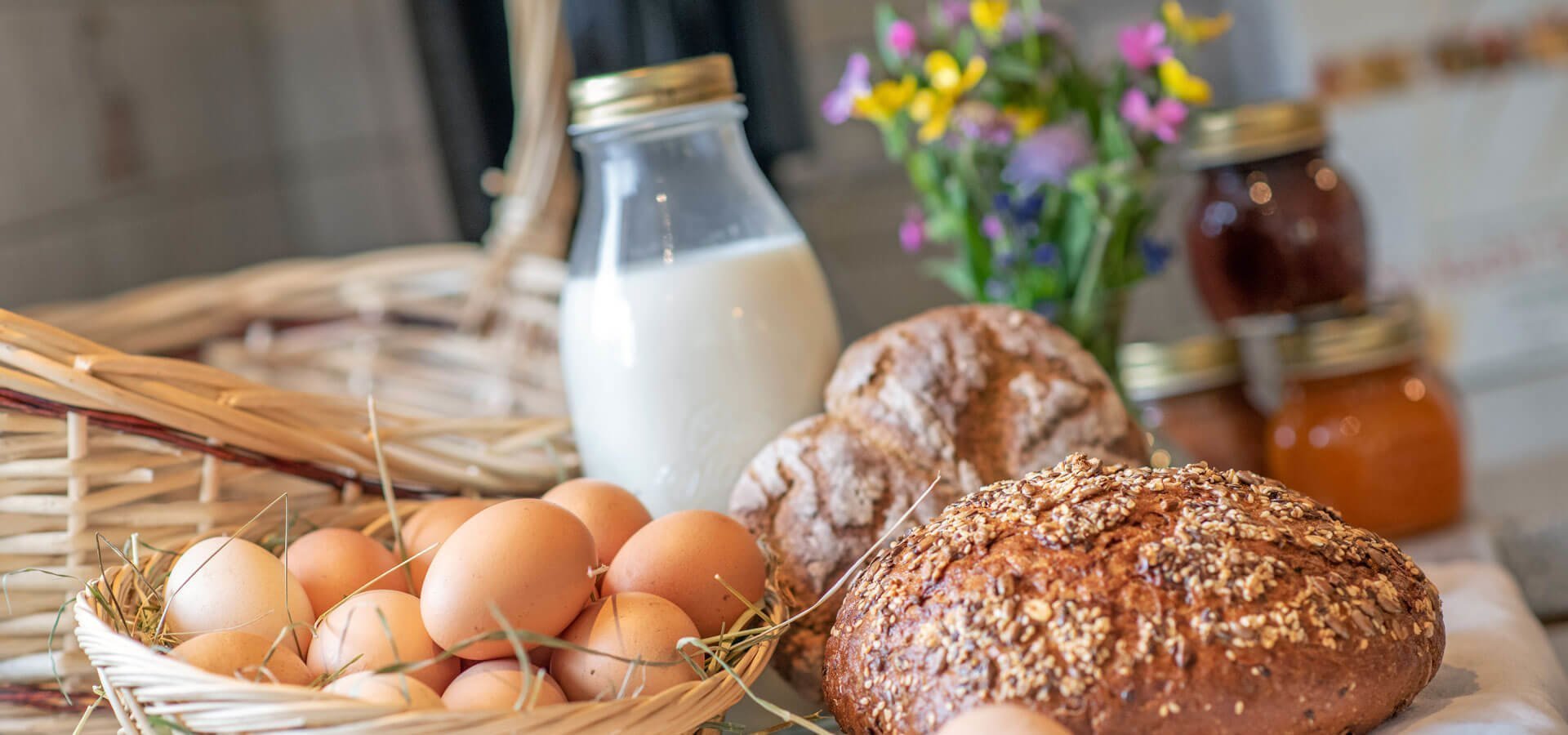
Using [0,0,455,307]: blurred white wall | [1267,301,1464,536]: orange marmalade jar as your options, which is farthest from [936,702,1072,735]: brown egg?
[0,0,455,307]: blurred white wall

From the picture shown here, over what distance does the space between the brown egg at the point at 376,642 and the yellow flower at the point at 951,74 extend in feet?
1.87

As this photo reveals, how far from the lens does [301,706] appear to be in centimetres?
44

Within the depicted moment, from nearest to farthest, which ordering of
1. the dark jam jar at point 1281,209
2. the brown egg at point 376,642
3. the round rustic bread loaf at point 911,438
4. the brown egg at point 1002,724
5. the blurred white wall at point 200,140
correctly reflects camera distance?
the brown egg at point 1002,724 → the brown egg at point 376,642 → the round rustic bread loaf at point 911,438 → the dark jam jar at point 1281,209 → the blurred white wall at point 200,140

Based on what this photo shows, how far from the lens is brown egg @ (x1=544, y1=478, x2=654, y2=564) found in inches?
24.4

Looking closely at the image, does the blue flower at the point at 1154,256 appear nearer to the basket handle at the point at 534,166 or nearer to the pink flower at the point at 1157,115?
the pink flower at the point at 1157,115

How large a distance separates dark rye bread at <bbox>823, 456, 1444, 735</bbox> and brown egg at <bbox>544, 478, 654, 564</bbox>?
0.43 ft

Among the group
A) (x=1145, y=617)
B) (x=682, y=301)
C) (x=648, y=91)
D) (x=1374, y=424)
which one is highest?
(x=648, y=91)

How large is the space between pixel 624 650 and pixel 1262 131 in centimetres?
77

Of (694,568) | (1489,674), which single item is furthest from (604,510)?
(1489,674)

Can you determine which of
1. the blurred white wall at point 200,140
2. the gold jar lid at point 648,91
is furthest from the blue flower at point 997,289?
the blurred white wall at point 200,140

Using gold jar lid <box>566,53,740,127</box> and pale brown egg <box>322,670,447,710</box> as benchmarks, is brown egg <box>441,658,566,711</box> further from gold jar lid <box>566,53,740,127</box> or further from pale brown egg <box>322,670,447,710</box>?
gold jar lid <box>566,53,740,127</box>

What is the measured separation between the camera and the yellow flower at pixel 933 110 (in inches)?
36.8

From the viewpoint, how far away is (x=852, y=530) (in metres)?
0.67

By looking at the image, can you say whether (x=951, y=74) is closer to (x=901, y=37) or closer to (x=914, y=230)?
(x=901, y=37)
